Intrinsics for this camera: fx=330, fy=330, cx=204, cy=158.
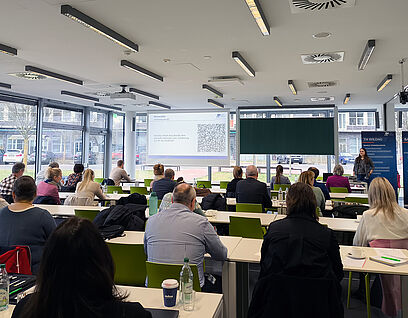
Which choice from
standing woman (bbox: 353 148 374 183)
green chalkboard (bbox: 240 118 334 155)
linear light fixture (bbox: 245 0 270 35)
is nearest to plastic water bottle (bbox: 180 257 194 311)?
linear light fixture (bbox: 245 0 270 35)

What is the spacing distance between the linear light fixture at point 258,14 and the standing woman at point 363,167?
6.65 m

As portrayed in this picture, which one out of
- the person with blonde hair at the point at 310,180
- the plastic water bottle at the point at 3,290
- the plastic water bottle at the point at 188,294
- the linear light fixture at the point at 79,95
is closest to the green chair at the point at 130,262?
the plastic water bottle at the point at 188,294

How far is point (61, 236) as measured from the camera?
43.5 inches

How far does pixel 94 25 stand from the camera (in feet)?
13.4

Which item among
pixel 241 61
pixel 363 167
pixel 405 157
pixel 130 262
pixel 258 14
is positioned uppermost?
pixel 241 61

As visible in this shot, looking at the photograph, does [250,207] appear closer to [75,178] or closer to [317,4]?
[317,4]

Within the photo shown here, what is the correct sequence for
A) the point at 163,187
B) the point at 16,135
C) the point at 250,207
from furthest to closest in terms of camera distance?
the point at 16,135
the point at 163,187
the point at 250,207

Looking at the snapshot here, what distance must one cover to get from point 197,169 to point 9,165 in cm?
625

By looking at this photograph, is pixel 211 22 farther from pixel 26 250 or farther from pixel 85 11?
pixel 26 250

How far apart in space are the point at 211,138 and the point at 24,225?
8615 mm

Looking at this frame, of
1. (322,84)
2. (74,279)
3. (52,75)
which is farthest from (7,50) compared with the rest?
(322,84)

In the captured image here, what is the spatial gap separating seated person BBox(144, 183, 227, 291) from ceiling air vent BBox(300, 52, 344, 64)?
4302 millimetres

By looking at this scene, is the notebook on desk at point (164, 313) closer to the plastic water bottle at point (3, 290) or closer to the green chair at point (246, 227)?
the plastic water bottle at point (3, 290)

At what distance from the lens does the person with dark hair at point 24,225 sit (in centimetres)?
271
